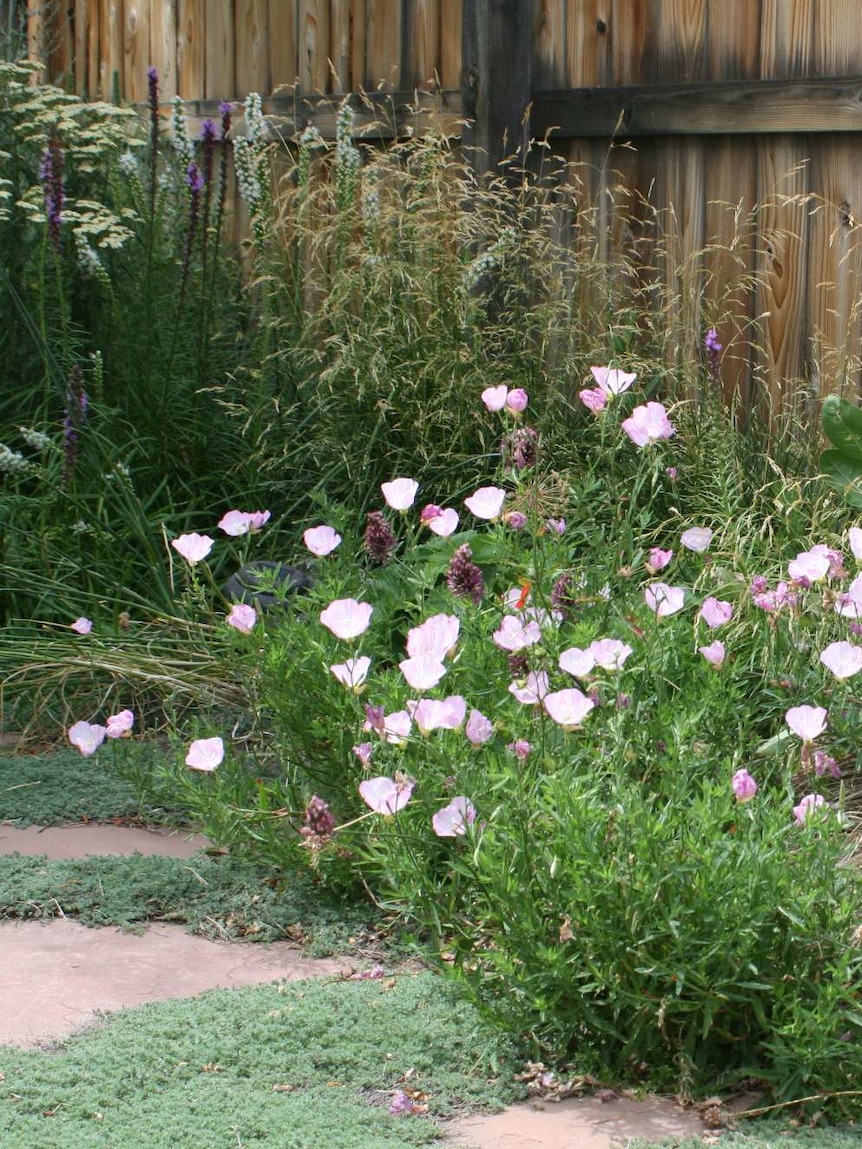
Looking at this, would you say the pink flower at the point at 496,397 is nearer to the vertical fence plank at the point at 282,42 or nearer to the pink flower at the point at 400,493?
the pink flower at the point at 400,493

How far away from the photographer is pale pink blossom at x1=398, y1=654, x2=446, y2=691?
2250 millimetres

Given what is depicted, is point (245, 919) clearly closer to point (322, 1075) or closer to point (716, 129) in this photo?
point (322, 1075)

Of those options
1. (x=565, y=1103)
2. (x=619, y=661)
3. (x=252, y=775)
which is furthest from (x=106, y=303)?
(x=565, y=1103)

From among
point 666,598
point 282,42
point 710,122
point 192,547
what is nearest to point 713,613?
point 666,598

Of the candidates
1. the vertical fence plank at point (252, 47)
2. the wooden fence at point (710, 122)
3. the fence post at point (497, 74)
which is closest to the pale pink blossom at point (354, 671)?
the wooden fence at point (710, 122)

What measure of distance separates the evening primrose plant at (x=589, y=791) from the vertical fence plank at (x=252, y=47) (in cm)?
380

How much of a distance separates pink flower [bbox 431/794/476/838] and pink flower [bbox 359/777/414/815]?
8cm

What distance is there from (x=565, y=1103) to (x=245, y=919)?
2.83 feet

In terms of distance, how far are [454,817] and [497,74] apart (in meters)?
3.80

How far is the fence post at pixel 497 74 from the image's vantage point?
17.1 feet

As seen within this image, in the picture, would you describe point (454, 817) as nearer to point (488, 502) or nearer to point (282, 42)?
point (488, 502)

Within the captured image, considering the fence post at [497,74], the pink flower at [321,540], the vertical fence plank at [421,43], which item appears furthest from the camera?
the vertical fence plank at [421,43]

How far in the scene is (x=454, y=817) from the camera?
2119mm

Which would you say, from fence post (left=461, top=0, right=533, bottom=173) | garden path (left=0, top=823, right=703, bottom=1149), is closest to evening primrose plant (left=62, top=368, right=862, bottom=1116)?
garden path (left=0, top=823, right=703, bottom=1149)
